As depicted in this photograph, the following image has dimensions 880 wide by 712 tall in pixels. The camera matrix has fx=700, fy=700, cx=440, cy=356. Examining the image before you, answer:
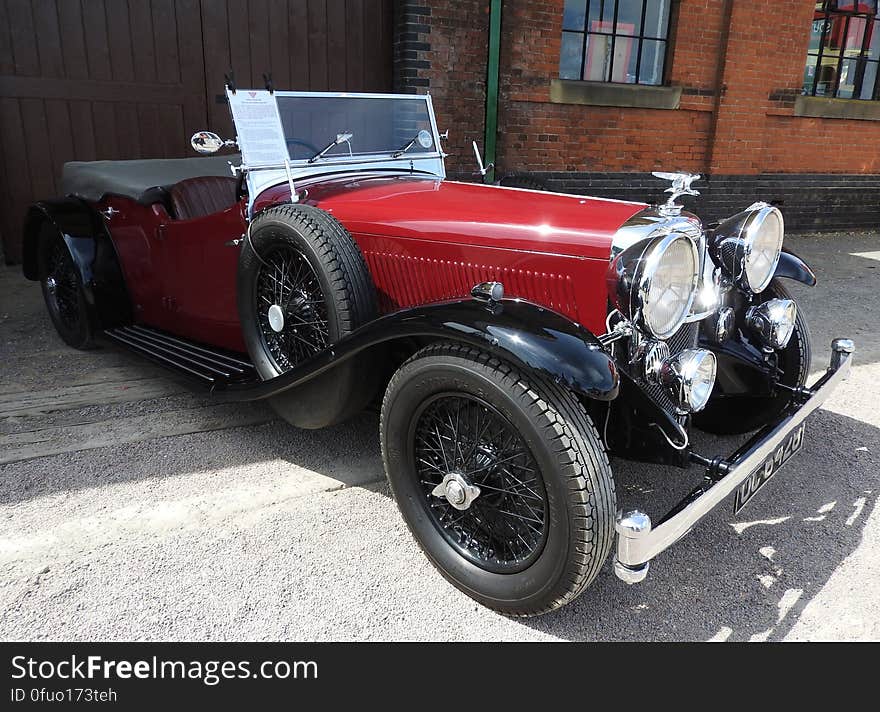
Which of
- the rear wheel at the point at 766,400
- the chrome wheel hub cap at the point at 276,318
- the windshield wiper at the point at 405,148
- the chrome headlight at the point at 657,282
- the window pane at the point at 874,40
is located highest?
the window pane at the point at 874,40

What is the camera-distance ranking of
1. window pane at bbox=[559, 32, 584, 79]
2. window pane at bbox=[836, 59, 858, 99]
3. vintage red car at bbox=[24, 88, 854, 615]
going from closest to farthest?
vintage red car at bbox=[24, 88, 854, 615]
window pane at bbox=[559, 32, 584, 79]
window pane at bbox=[836, 59, 858, 99]

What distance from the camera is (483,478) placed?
2.05 meters

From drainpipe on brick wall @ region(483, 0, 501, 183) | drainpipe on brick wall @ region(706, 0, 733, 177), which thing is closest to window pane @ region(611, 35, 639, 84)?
drainpipe on brick wall @ region(706, 0, 733, 177)

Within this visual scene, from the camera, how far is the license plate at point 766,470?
2.14m

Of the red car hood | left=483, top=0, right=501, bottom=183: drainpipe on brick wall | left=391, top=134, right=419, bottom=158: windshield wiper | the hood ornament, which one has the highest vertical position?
left=483, top=0, right=501, bottom=183: drainpipe on brick wall

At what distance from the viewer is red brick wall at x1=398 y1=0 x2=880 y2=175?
6.71 m

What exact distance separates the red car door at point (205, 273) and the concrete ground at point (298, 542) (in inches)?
14.9

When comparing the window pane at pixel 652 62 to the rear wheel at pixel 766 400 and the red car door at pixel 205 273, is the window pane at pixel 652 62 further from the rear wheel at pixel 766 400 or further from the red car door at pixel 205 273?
the red car door at pixel 205 273

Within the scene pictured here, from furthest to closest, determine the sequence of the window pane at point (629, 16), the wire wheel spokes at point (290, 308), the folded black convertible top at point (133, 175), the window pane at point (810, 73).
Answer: the window pane at point (810, 73) < the window pane at point (629, 16) < the folded black convertible top at point (133, 175) < the wire wheel spokes at point (290, 308)

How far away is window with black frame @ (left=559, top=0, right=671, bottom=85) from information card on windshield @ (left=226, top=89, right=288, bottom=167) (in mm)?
5223

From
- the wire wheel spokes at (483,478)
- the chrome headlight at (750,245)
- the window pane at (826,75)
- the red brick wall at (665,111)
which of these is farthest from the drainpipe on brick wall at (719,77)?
the wire wheel spokes at (483,478)

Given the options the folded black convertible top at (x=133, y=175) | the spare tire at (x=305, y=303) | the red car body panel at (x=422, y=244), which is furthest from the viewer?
the folded black convertible top at (x=133, y=175)

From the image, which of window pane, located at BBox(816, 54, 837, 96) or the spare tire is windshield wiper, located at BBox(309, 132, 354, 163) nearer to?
the spare tire

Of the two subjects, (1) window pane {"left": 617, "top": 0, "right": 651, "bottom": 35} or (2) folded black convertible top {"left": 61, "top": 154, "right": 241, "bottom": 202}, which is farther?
(1) window pane {"left": 617, "top": 0, "right": 651, "bottom": 35}
